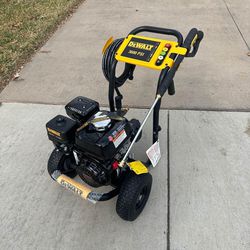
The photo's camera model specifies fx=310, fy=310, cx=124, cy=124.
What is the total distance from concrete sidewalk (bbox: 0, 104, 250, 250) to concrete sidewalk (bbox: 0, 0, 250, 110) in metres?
0.49

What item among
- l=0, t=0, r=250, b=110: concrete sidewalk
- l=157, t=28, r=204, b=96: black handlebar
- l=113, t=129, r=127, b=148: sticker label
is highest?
l=157, t=28, r=204, b=96: black handlebar

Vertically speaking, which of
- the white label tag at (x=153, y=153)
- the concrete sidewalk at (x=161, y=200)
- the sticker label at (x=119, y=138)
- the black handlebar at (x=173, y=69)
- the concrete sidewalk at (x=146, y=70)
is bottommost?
the concrete sidewalk at (x=161, y=200)

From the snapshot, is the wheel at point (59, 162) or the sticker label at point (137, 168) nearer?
the sticker label at point (137, 168)

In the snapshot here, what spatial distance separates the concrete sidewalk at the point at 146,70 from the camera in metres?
3.50

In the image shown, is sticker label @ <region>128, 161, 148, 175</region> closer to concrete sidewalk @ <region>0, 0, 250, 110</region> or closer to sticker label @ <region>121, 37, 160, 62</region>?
sticker label @ <region>121, 37, 160, 62</region>

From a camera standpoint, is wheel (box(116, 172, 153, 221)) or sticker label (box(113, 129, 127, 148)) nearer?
sticker label (box(113, 129, 127, 148))

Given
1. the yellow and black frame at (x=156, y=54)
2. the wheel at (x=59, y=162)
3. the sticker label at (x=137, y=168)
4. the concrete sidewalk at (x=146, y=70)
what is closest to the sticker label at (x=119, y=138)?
the sticker label at (x=137, y=168)

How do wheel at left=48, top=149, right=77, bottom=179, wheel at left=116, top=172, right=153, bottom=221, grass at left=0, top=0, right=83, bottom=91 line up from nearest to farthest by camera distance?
wheel at left=116, top=172, right=153, bottom=221, wheel at left=48, top=149, right=77, bottom=179, grass at left=0, top=0, right=83, bottom=91

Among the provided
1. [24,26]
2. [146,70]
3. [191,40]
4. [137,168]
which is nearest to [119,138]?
[137,168]

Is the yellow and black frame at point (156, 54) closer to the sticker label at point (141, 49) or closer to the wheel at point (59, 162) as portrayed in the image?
the sticker label at point (141, 49)

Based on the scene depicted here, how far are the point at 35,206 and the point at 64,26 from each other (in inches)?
141

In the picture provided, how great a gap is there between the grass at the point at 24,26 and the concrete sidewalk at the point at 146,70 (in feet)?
0.55

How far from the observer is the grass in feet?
14.0

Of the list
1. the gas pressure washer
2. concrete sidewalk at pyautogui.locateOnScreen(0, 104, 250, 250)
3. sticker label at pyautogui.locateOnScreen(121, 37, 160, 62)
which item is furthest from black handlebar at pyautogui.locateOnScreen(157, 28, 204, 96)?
concrete sidewalk at pyautogui.locateOnScreen(0, 104, 250, 250)
